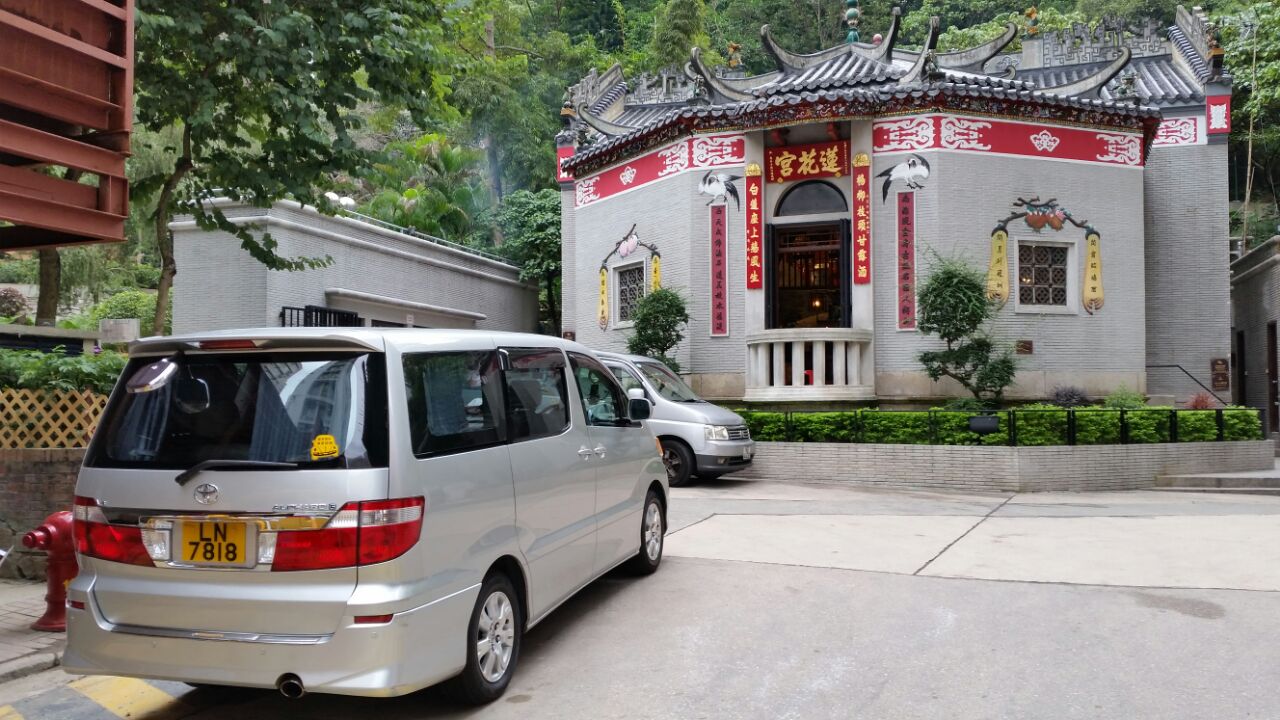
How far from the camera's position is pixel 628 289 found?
62.2 ft

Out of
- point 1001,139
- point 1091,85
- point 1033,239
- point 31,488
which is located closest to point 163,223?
point 31,488

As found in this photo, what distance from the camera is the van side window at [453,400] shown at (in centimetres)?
414

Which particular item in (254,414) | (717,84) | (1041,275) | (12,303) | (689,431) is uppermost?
(717,84)

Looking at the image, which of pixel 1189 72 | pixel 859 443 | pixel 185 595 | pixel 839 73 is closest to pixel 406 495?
pixel 185 595

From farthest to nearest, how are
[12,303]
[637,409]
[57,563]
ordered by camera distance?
[12,303]
[637,409]
[57,563]

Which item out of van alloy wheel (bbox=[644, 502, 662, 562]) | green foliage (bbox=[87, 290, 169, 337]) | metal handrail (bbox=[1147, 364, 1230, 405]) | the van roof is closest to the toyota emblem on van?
the van roof

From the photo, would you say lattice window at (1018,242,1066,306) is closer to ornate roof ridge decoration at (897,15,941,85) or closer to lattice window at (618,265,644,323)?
ornate roof ridge decoration at (897,15,941,85)

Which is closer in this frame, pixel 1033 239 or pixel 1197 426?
pixel 1197 426

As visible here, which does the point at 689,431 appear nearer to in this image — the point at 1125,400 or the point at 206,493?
the point at 1125,400

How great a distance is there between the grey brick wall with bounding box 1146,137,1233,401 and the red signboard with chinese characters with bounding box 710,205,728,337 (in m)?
9.37

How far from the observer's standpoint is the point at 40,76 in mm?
6117

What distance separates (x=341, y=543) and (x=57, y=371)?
500 centimetres

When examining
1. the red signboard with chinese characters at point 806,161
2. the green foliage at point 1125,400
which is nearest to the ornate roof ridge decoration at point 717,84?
the red signboard with chinese characters at point 806,161

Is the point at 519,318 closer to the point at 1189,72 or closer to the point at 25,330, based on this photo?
the point at 25,330
